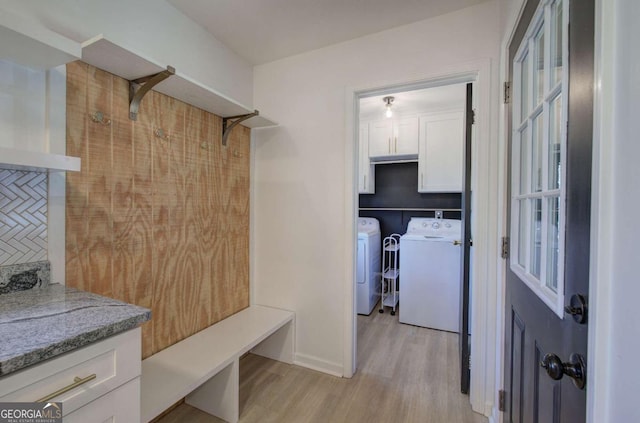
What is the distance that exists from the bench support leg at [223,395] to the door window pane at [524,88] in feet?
6.11

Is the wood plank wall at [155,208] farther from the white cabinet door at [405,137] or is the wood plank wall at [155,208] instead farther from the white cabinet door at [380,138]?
the white cabinet door at [405,137]

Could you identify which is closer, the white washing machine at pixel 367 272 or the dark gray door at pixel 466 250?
the dark gray door at pixel 466 250

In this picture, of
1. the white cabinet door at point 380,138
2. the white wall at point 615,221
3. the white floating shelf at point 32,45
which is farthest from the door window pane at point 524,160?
the white cabinet door at point 380,138

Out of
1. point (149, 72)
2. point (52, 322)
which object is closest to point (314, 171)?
point (149, 72)

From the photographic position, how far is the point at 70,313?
837 millimetres

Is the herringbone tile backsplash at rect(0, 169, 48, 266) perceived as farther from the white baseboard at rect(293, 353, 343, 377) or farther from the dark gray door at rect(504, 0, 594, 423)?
the dark gray door at rect(504, 0, 594, 423)

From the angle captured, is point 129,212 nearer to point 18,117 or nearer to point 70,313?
point 18,117

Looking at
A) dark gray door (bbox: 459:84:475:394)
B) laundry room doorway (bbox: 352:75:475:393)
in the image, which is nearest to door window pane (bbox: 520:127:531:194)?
dark gray door (bbox: 459:84:475:394)

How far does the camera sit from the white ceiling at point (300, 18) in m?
1.55

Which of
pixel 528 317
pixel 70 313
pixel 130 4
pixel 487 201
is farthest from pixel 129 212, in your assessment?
pixel 487 201

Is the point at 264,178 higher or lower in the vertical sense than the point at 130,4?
lower

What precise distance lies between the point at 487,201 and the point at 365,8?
132cm

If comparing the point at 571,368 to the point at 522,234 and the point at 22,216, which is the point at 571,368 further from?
the point at 22,216

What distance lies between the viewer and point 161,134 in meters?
1.53
